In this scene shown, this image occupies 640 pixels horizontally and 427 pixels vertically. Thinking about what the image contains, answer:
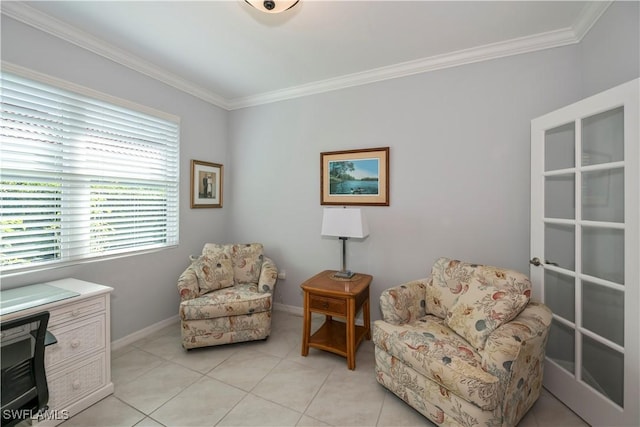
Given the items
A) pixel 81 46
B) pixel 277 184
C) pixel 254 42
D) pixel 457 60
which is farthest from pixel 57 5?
pixel 457 60

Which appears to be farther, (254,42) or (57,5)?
(254,42)

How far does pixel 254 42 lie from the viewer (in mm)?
2309

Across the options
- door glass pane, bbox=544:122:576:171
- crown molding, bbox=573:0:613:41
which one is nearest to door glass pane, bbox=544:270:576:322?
door glass pane, bbox=544:122:576:171

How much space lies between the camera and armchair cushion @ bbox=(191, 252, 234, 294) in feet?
8.95

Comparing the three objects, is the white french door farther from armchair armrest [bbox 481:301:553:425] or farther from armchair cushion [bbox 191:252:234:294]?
armchair cushion [bbox 191:252:234:294]

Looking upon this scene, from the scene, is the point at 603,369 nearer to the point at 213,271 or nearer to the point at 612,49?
the point at 612,49

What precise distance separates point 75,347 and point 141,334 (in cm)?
98

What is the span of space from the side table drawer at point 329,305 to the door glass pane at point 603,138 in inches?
74.9

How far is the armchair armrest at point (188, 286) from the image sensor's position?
2529 millimetres

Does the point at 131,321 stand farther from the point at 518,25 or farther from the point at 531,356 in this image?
the point at 518,25

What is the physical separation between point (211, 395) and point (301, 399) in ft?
2.04

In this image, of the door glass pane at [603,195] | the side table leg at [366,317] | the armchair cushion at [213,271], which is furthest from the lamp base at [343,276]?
the door glass pane at [603,195]

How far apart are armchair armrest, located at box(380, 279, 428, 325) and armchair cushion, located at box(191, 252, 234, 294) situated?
5.30ft

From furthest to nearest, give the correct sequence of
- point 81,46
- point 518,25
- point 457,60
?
point 457,60, point 81,46, point 518,25
